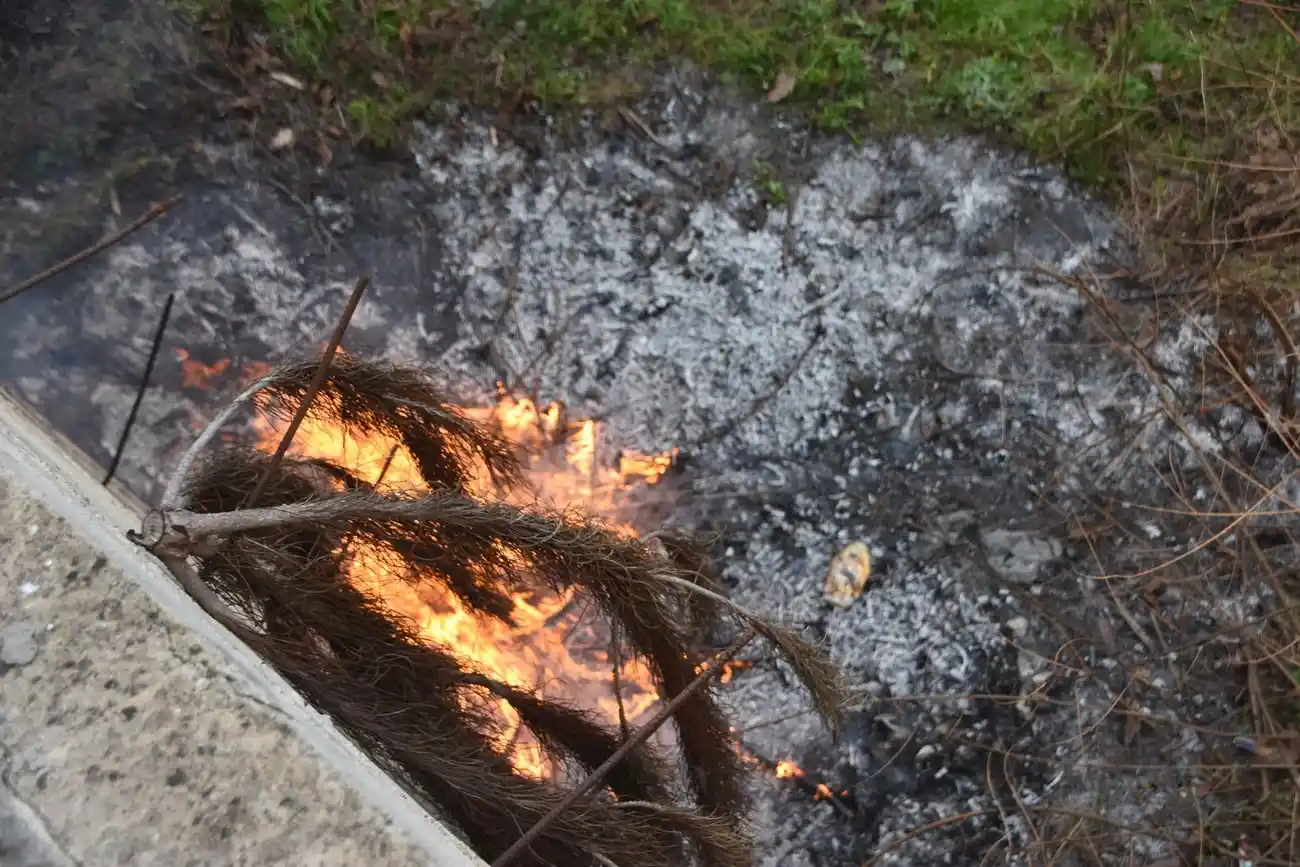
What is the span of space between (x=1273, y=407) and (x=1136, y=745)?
4.05ft

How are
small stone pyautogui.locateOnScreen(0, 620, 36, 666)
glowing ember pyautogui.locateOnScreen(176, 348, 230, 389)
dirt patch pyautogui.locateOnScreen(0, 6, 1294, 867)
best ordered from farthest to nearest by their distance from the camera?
glowing ember pyautogui.locateOnScreen(176, 348, 230, 389) → dirt patch pyautogui.locateOnScreen(0, 6, 1294, 867) → small stone pyautogui.locateOnScreen(0, 620, 36, 666)

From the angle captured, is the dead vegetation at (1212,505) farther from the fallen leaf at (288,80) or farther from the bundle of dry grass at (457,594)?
the fallen leaf at (288,80)

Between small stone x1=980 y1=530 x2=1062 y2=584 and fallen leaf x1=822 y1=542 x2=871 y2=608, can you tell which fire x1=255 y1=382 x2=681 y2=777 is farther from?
small stone x1=980 y1=530 x2=1062 y2=584

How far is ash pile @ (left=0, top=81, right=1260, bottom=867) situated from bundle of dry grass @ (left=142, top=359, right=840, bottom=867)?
0.79m

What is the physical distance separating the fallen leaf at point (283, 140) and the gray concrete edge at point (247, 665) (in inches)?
71.3

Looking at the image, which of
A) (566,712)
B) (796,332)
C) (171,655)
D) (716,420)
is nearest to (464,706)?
(566,712)

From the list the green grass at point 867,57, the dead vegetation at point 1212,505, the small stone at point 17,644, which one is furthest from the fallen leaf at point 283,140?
the dead vegetation at point 1212,505

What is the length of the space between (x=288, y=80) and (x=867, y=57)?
206 centimetres

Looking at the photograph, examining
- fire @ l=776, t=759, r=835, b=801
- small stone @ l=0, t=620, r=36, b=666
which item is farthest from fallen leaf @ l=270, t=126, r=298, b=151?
fire @ l=776, t=759, r=835, b=801

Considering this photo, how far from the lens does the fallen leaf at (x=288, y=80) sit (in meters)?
3.06

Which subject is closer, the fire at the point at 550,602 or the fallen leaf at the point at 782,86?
the fire at the point at 550,602

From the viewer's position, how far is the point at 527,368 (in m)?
3.06

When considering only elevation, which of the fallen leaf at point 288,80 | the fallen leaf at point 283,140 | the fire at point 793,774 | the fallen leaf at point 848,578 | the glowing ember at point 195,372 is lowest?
the fire at point 793,774

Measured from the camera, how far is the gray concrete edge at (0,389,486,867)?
135 cm
